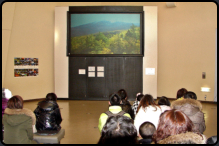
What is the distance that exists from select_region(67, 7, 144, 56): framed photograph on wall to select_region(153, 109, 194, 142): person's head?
919 cm

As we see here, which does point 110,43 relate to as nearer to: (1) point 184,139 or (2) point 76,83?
A: (2) point 76,83

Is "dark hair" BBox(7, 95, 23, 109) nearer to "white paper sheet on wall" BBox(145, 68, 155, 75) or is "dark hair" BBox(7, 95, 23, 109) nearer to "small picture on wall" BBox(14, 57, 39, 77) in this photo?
"small picture on wall" BBox(14, 57, 39, 77)

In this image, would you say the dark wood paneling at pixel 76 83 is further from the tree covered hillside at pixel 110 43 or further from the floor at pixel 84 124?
the floor at pixel 84 124

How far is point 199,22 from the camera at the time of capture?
10883 millimetres

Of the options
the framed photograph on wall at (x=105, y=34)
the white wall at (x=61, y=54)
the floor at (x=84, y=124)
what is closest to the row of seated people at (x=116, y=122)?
the floor at (x=84, y=124)

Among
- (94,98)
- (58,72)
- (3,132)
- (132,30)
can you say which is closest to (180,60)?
(132,30)

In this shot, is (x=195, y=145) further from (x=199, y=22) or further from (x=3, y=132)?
(x=199, y=22)

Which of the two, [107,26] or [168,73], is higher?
[107,26]

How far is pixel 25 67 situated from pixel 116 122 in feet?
32.4

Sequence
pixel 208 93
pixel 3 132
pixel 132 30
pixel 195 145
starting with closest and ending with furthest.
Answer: pixel 195 145, pixel 3 132, pixel 208 93, pixel 132 30

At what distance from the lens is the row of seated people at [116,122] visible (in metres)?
1.99

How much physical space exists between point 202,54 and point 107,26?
198 inches

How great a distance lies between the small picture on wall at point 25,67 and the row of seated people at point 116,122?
6389 millimetres

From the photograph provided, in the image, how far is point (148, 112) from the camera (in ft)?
12.0
